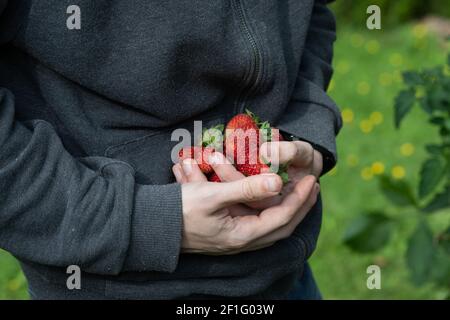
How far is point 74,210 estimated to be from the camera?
3.78ft

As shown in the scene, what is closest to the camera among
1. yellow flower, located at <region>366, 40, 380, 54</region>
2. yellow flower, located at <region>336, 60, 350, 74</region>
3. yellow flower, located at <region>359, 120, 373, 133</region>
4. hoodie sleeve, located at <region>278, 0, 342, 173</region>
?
hoodie sleeve, located at <region>278, 0, 342, 173</region>

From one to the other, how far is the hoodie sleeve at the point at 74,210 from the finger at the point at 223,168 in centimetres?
8

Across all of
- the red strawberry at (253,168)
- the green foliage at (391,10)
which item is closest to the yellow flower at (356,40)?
the green foliage at (391,10)

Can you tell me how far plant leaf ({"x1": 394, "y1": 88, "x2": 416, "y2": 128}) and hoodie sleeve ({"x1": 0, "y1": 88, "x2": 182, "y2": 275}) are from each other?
80 centimetres

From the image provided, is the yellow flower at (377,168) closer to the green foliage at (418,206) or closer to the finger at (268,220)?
the green foliage at (418,206)

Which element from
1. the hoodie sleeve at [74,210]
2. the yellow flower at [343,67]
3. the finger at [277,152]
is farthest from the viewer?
the yellow flower at [343,67]

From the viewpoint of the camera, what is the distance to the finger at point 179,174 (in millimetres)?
1256

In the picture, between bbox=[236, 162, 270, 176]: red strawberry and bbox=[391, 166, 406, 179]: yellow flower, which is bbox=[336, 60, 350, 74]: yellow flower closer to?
bbox=[391, 166, 406, 179]: yellow flower

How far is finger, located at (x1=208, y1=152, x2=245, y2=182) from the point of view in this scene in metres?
1.22

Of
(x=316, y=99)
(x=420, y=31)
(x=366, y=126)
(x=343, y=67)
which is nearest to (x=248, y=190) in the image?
(x=316, y=99)

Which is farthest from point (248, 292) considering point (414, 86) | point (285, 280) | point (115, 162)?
point (414, 86)

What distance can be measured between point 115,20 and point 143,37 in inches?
2.1

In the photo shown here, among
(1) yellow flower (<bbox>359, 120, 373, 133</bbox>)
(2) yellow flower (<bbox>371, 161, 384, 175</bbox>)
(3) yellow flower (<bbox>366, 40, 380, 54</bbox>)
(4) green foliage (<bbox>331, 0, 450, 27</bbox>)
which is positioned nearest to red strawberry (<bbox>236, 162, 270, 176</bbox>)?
(2) yellow flower (<bbox>371, 161, 384, 175</bbox>)

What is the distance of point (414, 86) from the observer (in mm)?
1818
